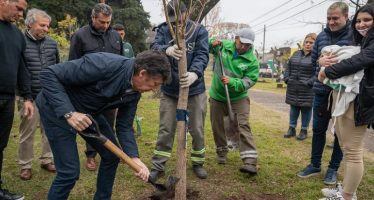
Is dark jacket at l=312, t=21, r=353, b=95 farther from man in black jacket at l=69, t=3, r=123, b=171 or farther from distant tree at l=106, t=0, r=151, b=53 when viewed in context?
distant tree at l=106, t=0, r=151, b=53

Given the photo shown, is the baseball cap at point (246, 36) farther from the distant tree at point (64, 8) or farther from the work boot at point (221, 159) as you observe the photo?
the distant tree at point (64, 8)

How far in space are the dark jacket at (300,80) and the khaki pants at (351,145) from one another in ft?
11.6

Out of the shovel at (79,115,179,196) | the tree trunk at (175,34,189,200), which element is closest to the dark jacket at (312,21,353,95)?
the tree trunk at (175,34,189,200)

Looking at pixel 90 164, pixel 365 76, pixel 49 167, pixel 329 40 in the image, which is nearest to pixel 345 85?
pixel 365 76

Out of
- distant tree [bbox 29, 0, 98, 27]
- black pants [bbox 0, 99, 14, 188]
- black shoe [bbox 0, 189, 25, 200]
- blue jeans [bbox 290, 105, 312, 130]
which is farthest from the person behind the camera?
distant tree [bbox 29, 0, 98, 27]

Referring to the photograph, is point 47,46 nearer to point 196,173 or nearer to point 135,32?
point 196,173

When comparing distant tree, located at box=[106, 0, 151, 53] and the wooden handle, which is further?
distant tree, located at box=[106, 0, 151, 53]

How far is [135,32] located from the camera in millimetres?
22766

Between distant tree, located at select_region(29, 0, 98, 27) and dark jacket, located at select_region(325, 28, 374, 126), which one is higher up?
distant tree, located at select_region(29, 0, 98, 27)

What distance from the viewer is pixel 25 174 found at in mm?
4367

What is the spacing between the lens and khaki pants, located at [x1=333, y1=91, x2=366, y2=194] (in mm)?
3336

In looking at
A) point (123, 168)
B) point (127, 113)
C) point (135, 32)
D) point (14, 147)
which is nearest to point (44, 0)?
point (135, 32)

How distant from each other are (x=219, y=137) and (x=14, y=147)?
3.27 m

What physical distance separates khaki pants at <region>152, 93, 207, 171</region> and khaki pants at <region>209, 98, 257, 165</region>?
1.72 ft
